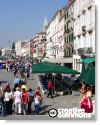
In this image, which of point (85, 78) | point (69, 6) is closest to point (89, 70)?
point (85, 78)

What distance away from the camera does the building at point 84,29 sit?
2722cm

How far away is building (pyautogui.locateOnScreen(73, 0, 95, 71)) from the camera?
89.3 ft

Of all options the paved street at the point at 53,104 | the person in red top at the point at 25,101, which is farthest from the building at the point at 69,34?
the person in red top at the point at 25,101

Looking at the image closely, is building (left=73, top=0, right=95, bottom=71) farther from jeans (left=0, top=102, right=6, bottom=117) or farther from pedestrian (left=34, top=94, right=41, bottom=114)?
jeans (left=0, top=102, right=6, bottom=117)

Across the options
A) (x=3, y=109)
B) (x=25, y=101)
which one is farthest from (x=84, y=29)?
(x=3, y=109)

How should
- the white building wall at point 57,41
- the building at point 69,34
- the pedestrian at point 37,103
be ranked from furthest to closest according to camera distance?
the white building wall at point 57,41 → the building at point 69,34 → the pedestrian at point 37,103

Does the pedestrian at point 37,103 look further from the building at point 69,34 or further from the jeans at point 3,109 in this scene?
the building at point 69,34

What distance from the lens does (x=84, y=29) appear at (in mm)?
30109

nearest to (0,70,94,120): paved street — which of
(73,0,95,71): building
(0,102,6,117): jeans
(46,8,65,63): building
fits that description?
(0,102,6,117): jeans

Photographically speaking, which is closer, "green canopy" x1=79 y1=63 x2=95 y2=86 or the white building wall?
"green canopy" x1=79 y1=63 x2=95 y2=86

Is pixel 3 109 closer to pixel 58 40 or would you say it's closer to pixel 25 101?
pixel 25 101

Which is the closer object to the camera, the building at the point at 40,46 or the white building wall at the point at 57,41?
Result: the white building wall at the point at 57,41

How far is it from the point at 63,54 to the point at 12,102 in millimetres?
26347

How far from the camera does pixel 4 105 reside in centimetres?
1633
